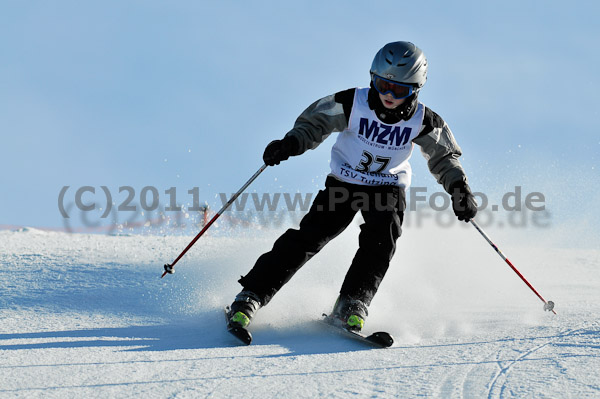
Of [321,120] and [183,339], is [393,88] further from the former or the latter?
[183,339]

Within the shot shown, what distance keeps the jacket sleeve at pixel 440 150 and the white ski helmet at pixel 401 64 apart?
1.03ft

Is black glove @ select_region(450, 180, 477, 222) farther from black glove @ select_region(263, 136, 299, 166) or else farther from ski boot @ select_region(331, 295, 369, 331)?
black glove @ select_region(263, 136, 299, 166)

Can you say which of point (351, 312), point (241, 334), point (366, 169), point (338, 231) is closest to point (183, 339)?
point (241, 334)

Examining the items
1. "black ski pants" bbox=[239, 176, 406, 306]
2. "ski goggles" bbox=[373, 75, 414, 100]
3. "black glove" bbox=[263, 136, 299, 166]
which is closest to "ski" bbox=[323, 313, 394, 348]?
"black ski pants" bbox=[239, 176, 406, 306]

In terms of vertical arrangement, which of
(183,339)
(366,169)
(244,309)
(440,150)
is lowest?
(183,339)

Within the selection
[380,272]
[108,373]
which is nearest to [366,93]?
[380,272]

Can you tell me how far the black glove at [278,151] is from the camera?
3.77 metres

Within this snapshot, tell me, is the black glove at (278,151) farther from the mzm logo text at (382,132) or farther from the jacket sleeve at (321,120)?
the mzm logo text at (382,132)

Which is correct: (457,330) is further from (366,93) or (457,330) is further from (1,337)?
(1,337)

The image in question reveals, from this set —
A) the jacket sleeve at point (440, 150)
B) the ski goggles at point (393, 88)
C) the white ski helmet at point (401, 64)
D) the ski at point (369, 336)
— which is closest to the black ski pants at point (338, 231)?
the ski at point (369, 336)

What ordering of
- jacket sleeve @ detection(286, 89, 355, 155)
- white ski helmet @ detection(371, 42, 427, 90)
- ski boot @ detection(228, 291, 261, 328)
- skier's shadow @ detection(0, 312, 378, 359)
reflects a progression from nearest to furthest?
skier's shadow @ detection(0, 312, 378, 359) < ski boot @ detection(228, 291, 261, 328) < white ski helmet @ detection(371, 42, 427, 90) < jacket sleeve @ detection(286, 89, 355, 155)

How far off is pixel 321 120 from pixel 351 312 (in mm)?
1234

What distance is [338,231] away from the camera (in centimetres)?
391

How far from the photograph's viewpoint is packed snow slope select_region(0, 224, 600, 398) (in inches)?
98.9
